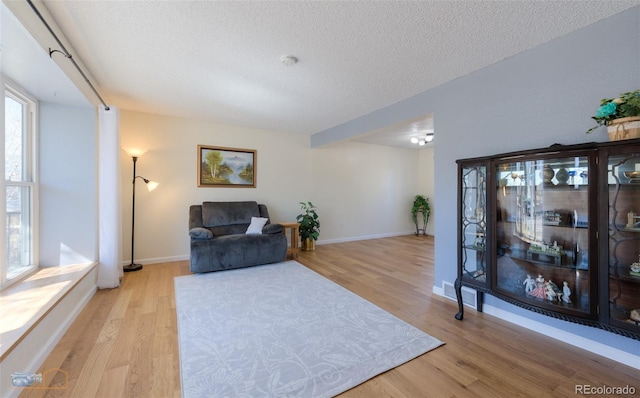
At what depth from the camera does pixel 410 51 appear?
2174 millimetres

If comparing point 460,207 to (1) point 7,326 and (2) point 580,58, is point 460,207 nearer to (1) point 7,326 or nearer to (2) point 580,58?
(2) point 580,58

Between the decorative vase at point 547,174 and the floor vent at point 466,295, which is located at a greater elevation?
the decorative vase at point 547,174

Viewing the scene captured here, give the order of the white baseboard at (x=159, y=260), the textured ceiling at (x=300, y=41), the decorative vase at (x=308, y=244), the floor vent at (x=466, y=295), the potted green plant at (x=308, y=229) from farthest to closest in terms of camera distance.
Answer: the decorative vase at (x=308, y=244), the potted green plant at (x=308, y=229), the white baseboard at (x=159, y=260), the floor vent at (x=466, y=295), the textured ceiling at (x=300, y=41)

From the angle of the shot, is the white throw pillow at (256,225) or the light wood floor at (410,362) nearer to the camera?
the light wood floor at (410,362)

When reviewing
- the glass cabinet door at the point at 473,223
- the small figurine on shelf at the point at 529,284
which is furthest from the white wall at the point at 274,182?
the small figurine on shelf at the point at 529,284

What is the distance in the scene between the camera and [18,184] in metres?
2.31

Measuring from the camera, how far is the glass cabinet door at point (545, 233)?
68.4 inches

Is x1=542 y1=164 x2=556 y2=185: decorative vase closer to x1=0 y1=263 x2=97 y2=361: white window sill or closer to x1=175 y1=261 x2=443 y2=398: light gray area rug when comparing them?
x1=175 y1=261 x2=443 y2=398: light gray area rug

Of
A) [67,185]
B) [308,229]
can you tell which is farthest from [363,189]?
[67,185]

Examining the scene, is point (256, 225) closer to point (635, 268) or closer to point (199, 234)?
point (199, 234)

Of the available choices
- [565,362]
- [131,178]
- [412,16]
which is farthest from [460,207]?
[131,178]

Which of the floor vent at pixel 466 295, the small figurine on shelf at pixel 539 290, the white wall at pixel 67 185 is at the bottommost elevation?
the floor vent at pixel 466 295

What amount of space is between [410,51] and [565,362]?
261cm

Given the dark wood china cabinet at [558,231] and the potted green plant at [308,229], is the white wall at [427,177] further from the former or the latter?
the dark wood china cabinet at [558,231]
